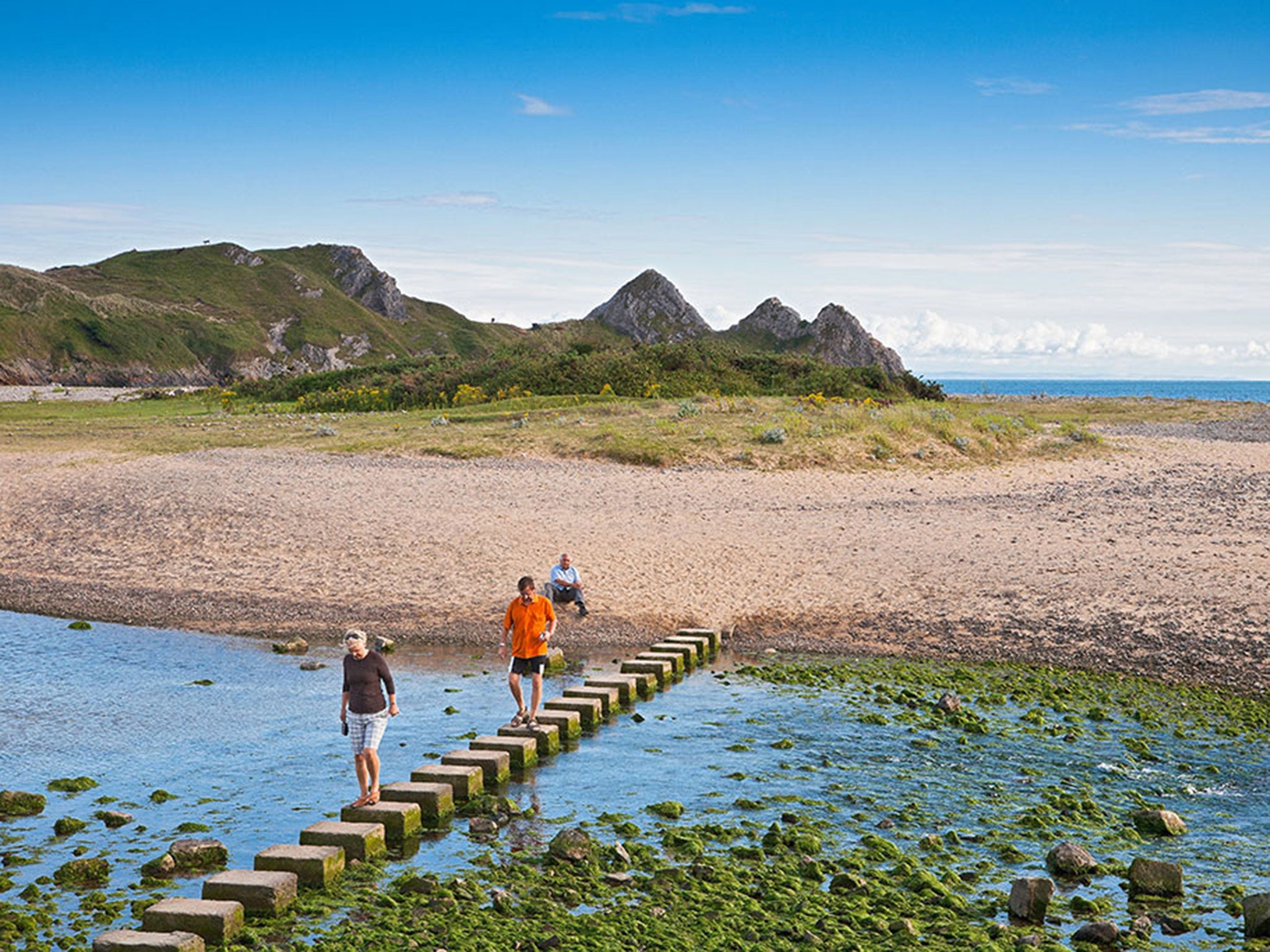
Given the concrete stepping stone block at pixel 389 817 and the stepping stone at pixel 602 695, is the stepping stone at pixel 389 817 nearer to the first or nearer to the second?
the concrete stepping stone block at pixel 389 817

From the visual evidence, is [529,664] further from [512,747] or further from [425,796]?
[425,796]

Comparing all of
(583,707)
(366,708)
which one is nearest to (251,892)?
(366,708)

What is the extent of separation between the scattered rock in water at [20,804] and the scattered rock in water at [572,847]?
5.32 metres

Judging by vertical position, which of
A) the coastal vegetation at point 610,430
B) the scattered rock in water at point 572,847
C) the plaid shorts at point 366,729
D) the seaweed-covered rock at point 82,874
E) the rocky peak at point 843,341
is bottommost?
the seaweed-covered rock at point 82,874

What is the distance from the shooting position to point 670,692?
1794 centimetres

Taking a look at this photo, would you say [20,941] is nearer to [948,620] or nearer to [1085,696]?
[1085,696]

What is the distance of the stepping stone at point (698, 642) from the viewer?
1973 centimetres

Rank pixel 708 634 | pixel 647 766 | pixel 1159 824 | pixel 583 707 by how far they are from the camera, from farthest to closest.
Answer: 1. pixel 708 634
2. pixel 583 707
3. pixel 647 766
4. pixel 1159 824

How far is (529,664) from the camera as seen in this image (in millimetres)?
15516

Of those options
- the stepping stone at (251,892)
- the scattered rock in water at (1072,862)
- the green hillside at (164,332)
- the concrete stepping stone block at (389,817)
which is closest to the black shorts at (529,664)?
the concrete stepping stone block at (389,817)

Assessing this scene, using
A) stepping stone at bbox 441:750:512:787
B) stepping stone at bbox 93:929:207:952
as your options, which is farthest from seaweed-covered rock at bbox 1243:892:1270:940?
stepping stone at bbox 93:929:207:952

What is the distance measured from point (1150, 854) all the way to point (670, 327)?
85.2 m

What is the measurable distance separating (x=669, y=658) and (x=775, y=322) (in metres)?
75.2

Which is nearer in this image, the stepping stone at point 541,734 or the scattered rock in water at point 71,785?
the scattered rock in water at point 71,785
